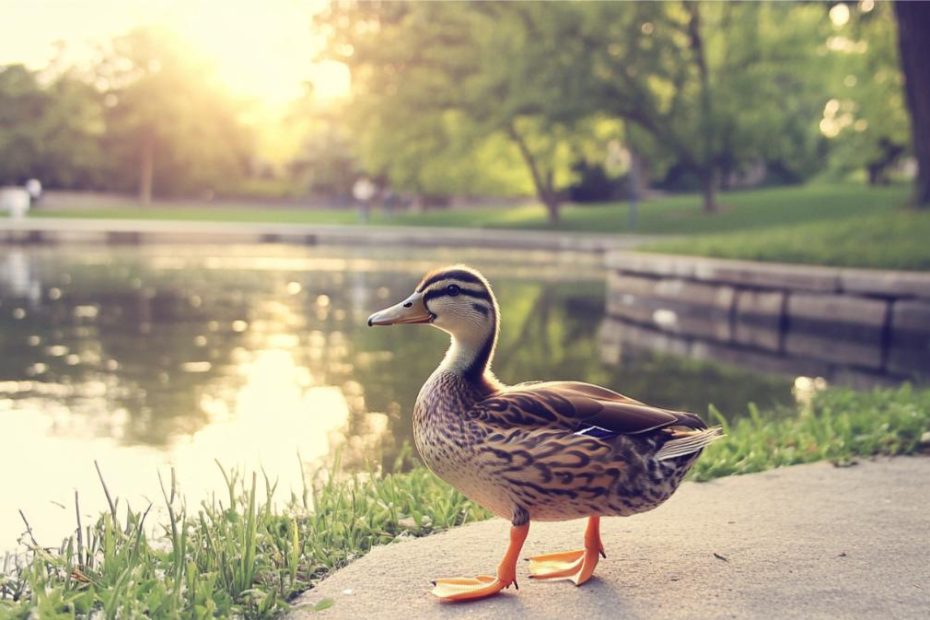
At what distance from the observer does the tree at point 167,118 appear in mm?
53281

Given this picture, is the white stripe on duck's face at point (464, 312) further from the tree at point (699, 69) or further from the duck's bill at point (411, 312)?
the tree at point (699, 69)

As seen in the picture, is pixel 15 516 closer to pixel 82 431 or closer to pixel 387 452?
pixel 82 431

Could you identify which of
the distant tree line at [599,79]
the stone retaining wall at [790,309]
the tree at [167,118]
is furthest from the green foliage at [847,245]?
the tree at [167,118]

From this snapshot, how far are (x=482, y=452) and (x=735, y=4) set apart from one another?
31.3m

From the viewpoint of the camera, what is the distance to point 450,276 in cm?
345

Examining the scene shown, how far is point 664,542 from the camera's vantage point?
3971 mm

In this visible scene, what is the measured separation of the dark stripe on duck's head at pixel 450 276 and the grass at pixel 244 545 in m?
1.09

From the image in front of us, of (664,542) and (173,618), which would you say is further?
(664,542)

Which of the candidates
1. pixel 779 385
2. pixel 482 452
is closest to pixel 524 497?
pixel 482 452

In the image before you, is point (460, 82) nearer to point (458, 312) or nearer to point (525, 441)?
Answer: point (458, 312)

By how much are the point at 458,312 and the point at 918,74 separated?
13.3 m

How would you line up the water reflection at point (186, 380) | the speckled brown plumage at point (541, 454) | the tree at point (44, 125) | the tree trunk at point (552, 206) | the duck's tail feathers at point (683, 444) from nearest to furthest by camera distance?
the speckled brown plumage at point (541, 454)
the duck's tail feathers at point (683, 444)
the water reflection at point (186, 380)
the tree trunk at point (552, 206)
the tree at point (44, 125)

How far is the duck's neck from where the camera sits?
3521 millimetres

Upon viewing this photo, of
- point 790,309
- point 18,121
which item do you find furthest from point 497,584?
point 18,121
